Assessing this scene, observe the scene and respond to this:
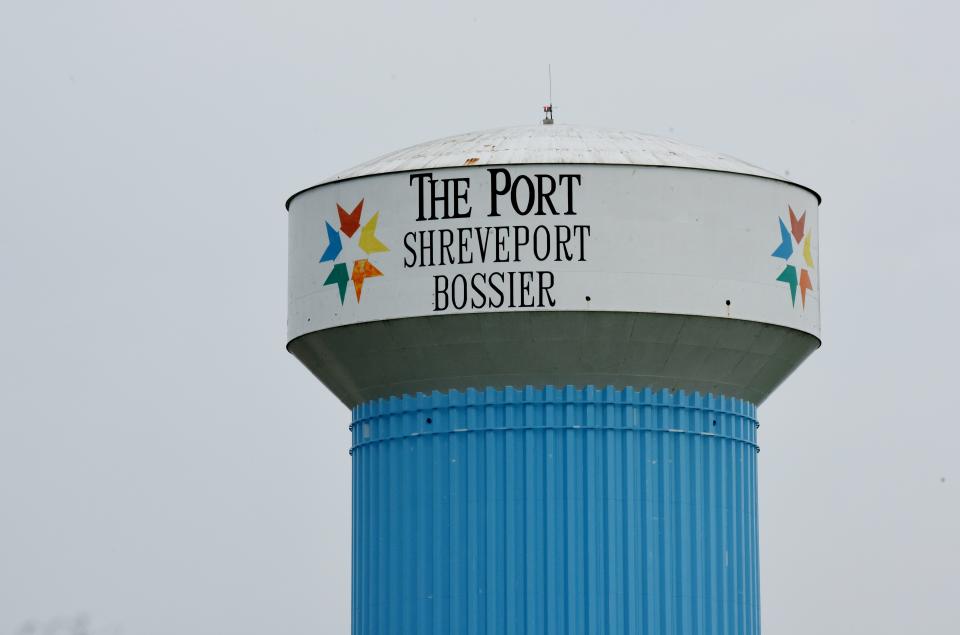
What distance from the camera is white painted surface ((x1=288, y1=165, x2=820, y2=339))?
1469 inches

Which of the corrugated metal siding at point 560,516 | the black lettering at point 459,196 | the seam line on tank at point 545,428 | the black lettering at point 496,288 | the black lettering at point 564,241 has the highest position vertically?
the black lettering at point 459,196

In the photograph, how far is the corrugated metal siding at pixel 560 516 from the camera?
3738 cm

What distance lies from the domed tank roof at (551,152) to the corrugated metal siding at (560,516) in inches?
120

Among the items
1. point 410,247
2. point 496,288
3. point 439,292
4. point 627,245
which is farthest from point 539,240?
point 410,247

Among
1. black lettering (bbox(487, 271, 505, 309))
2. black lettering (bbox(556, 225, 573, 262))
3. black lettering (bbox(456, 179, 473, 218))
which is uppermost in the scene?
black lettering (bbox(456, 179, 473, 218))

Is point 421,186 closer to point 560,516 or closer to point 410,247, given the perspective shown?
point 410,247

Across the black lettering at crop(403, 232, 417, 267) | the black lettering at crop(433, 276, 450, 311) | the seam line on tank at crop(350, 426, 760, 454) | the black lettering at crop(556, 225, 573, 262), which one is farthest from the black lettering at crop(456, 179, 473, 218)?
the seam line on tank at crop(350, 426, 760, 454)

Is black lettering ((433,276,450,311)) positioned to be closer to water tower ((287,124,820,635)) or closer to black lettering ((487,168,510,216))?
water tower ((287,124,820,635))

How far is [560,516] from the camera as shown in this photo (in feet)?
123

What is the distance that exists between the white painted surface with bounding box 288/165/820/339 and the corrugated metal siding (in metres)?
1.38

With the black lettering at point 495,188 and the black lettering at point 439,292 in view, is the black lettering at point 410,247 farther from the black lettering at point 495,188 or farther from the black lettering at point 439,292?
the black lettering at point 495,188

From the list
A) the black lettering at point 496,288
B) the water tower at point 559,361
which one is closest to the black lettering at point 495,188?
the water tower at point 559,361

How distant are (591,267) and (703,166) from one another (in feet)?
7.02

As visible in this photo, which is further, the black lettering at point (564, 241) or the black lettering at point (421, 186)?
the black lettering at point (421, 186)
